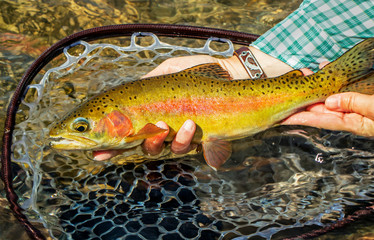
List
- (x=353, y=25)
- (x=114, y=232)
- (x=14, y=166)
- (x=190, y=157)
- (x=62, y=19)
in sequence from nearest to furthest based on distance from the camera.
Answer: (x=114, y=232)
(x=14, y=166)
(x=190, y=157)
(x=353, y=25)
(x=62, y=19)

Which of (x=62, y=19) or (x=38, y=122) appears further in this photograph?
(x=62, y=19)

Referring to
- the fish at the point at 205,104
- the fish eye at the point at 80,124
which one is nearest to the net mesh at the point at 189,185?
the fish at the point at 205,104

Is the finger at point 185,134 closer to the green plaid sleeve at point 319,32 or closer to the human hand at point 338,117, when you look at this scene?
the human hand at point 338,117

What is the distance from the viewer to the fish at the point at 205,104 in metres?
2.88

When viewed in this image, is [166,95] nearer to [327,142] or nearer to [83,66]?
[83,66]

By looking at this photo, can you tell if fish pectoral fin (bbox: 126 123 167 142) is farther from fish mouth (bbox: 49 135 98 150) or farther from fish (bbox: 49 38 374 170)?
fish mouth (bbox: 49 135 98 150)

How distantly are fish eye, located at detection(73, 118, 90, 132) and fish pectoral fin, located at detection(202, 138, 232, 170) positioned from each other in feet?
3.44

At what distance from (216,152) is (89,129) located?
112cm

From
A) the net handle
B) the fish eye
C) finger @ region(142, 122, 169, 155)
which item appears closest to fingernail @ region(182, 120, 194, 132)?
finger @ region(142, 122, 169, 155)

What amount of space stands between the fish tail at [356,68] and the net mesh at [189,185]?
0.82 m

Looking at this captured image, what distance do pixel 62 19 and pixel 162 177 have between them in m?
3.72

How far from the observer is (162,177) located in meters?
3.43

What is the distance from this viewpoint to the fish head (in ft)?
9.37

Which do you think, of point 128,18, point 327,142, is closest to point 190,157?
point 327,142
